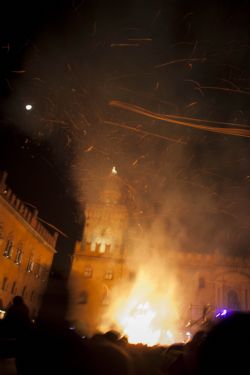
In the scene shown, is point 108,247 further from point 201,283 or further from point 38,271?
point 201,283

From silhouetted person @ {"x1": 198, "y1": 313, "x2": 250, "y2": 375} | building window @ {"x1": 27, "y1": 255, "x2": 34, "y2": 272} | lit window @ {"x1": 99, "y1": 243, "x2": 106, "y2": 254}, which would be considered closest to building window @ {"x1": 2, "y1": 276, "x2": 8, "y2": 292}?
building window @ {"x1": 27, "y1": 255, "x2": 34, "y2": 272}

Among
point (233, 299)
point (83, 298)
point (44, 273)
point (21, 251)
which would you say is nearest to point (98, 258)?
point (83, 298)

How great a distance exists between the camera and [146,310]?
34.1 m

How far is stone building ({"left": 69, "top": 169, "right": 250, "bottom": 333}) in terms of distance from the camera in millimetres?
32969

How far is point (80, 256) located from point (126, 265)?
5572 millimetres

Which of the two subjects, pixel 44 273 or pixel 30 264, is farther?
pixel 44 273

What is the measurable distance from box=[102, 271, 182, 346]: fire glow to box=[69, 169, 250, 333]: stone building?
117cm

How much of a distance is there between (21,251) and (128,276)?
13131 mm

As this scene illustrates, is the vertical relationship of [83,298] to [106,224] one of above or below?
below

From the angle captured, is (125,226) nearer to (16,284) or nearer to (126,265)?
(126,265)

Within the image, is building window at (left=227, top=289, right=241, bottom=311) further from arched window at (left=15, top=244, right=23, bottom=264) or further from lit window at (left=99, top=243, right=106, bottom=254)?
arched window at (left=15, top=244, right=23, bottom=264)

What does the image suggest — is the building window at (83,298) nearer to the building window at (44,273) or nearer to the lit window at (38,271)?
the building window at (44,273)

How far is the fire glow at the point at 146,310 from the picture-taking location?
31670 mm

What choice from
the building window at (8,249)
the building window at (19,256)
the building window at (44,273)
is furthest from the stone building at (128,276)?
the building window at (8,249)
